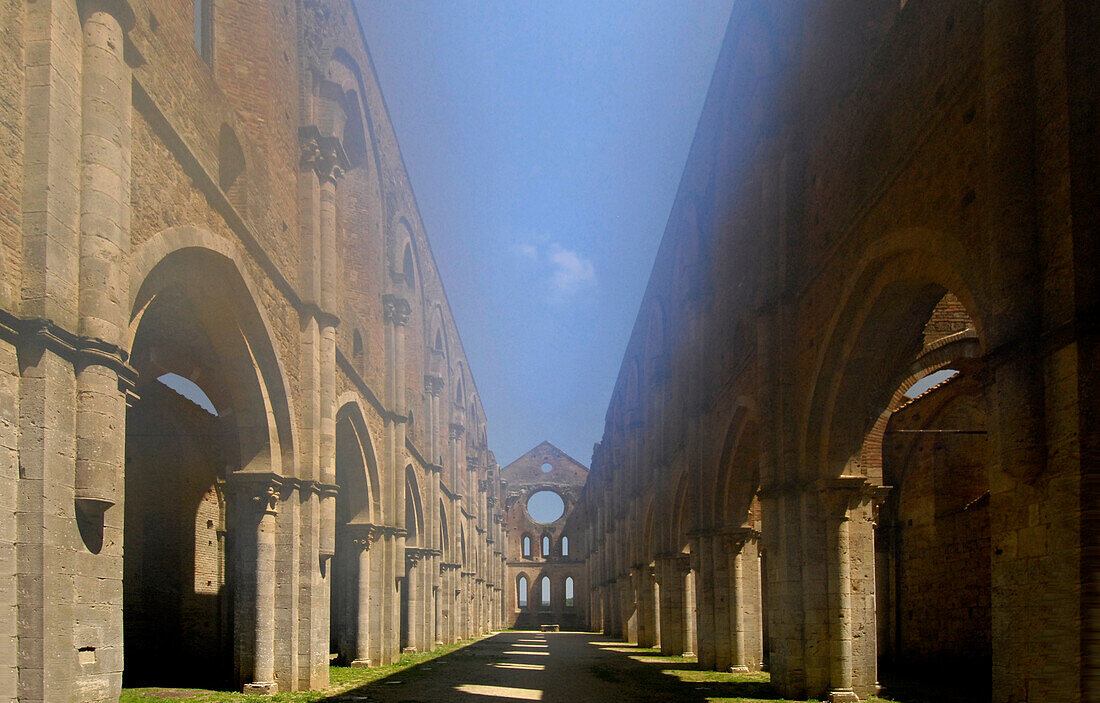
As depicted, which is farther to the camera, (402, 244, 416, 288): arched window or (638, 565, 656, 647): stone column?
(638, 565, 656, 647): stone column

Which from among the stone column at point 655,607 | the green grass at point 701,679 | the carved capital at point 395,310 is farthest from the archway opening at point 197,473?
the stone column at point 655,607

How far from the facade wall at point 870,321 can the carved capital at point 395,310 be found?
6991 mm

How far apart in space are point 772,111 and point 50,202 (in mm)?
11260

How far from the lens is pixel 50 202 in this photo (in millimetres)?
6980

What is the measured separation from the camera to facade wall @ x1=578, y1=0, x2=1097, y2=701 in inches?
257

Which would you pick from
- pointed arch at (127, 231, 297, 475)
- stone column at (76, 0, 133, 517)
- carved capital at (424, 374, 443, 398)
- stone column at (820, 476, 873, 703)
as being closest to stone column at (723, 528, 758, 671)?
stone column at (820, 476, 873, 703)

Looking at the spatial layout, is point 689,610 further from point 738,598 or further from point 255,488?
point 255,488

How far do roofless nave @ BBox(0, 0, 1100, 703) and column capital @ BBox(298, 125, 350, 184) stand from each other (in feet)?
0.27

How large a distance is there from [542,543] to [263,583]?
181ft

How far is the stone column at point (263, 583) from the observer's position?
42.1ft

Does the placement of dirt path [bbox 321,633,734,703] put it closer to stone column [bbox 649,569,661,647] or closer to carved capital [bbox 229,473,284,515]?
carved capital [bbox 229,473,284,515]

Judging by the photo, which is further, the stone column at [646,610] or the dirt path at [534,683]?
the stone column at [646,610]

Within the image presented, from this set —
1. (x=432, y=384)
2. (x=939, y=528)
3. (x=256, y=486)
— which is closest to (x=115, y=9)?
(x=256, y=486)

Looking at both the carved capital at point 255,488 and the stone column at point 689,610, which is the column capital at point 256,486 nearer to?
the carved capital at point 255,488
